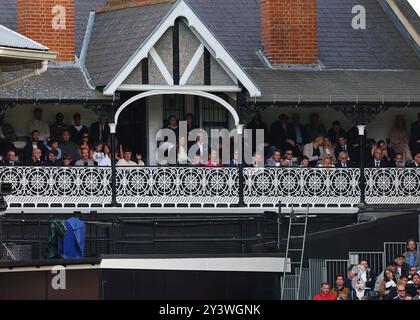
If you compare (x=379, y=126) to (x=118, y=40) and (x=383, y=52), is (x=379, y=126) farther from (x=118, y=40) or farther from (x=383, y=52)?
(x=118, y=40)

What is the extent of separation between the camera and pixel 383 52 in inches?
2217

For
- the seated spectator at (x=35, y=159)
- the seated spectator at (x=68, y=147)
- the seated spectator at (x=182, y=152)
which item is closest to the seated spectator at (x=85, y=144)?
the seated spectator at (x=68, y=147)

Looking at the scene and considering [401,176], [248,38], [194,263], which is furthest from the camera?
[248,38]

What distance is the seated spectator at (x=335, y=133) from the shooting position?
53625mm

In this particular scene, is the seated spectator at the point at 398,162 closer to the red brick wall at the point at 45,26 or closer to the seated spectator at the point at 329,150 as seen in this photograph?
the seated spectator at the point at 329,150

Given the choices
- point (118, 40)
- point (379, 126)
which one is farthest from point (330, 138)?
point (118, 40)

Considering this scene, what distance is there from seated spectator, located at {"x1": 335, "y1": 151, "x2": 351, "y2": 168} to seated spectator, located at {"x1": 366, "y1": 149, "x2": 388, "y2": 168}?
1.43 ft

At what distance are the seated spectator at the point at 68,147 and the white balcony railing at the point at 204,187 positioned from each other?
545mm

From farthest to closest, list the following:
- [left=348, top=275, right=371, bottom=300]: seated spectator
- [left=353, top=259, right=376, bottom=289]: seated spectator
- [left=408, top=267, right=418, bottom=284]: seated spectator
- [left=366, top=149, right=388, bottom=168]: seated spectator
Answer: [left=366, top=149, right=388, bottom=168]: seated spectator < [left=353, top=259, right=376, bottom=289]: seated spectator < [left=348, top=275, right=371, bottom=300]: seated spectator < [left=408, top=267, right=418, bottom=284]: seated spectator

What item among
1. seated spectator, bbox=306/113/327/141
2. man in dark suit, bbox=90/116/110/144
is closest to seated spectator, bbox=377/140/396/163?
seated spectator, bbox=306/113/327/141

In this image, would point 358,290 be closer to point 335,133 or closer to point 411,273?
point 411,273

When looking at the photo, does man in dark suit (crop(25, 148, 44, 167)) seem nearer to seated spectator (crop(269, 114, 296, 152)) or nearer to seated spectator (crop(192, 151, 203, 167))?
seated spectator (crop(192, 151, 203, 167))

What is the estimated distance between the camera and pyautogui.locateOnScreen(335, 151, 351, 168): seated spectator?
5262cm

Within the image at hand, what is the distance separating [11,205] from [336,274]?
6709 mm
